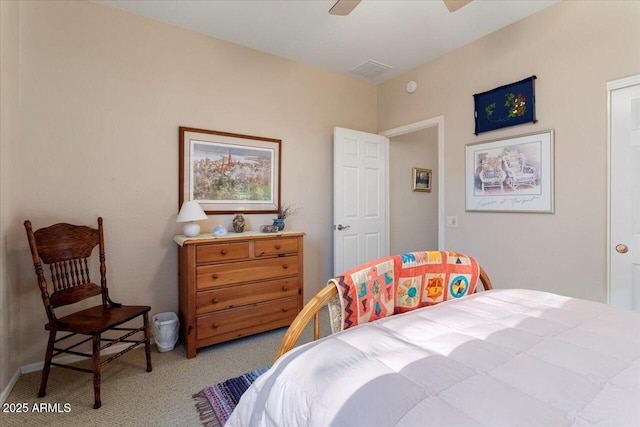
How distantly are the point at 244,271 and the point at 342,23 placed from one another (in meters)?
2.38

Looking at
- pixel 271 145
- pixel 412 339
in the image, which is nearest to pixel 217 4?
pixel 271 145

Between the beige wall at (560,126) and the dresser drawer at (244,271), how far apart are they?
6.00 feet

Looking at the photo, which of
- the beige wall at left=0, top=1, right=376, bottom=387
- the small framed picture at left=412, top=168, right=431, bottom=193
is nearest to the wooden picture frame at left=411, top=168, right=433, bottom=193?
the small framed picture at left=412, top=168, right=431, bottom=193

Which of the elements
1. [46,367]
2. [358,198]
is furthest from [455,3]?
[46,367]

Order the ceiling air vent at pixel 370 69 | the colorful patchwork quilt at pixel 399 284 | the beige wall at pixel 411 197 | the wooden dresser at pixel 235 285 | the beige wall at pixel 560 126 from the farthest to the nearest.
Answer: the beige wall at pixel 411 197, the ceiling air vent at pixel 370 69, the wooden dresser at pixel 235 285, the beige wall at pixel 560 126, the colorful patchwork quilt at pixel 399 284

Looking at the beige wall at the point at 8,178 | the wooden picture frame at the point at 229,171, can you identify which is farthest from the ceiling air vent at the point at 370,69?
the beige wall at the point at 8,178

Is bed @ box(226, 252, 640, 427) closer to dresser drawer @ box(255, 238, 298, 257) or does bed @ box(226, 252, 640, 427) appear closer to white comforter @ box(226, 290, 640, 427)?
white comforter @ box(226, 290, 640, 427)

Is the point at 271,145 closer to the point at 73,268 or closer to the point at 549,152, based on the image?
the point at 73,268

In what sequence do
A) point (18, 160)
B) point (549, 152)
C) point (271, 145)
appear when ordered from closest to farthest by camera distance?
point (18, 160), point (549, 152), point (271, 145)

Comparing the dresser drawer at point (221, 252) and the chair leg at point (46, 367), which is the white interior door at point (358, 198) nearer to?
the dresser drawer at point (221, 252)

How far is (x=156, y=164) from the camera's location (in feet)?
8.63

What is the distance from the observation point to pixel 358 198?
3.65m

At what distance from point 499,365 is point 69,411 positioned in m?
2.33

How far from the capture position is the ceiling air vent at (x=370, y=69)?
11.2 feet
